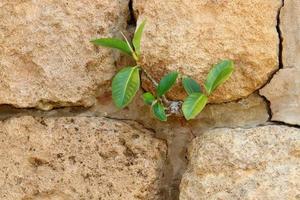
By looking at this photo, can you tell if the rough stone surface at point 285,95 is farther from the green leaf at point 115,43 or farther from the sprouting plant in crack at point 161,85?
the green leaf at point 115,43

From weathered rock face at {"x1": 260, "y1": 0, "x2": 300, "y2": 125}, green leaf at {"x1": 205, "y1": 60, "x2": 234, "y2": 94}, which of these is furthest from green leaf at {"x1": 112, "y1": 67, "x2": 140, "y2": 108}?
weathered rock face at {"x1": 260, "y1": 0, "x2": 300, "y2": 125}

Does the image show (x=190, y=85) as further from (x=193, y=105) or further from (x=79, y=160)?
(x=79, y=160)

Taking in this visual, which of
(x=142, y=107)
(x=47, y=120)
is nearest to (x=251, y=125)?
(x=142, y=107)

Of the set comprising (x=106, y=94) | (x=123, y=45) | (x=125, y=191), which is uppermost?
(x=123, y=45)

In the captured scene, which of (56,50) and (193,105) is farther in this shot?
(56,50)

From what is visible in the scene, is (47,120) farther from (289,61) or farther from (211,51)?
(289,61)

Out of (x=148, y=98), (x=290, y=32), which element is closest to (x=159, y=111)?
(x=148, y=98)
